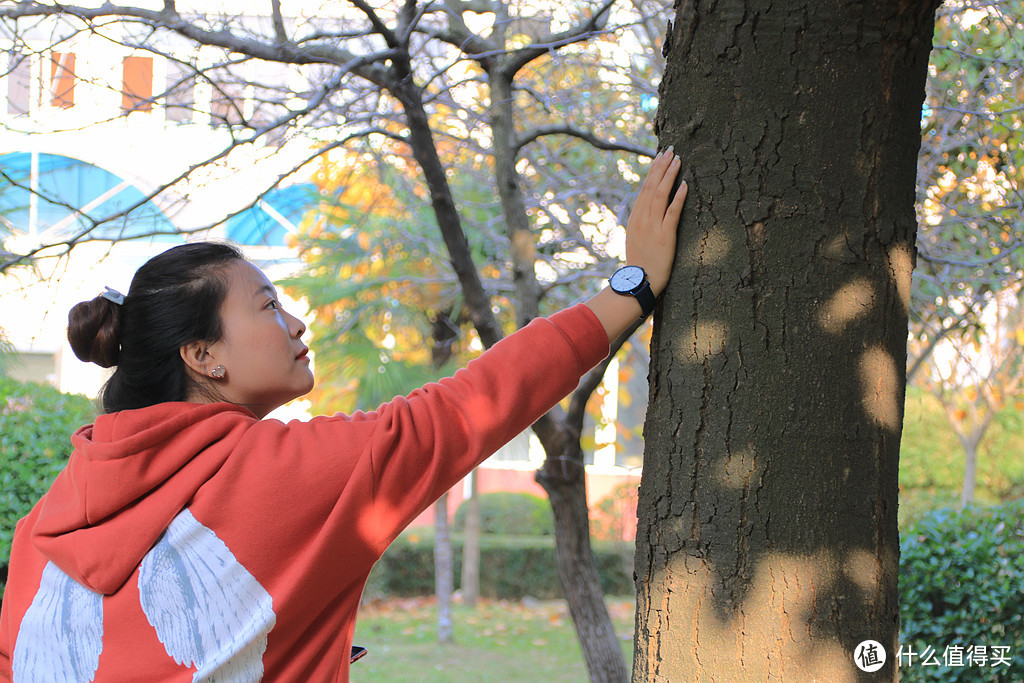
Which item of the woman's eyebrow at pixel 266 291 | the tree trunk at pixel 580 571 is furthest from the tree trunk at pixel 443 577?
the woman's eyebrow at pixel 266 291

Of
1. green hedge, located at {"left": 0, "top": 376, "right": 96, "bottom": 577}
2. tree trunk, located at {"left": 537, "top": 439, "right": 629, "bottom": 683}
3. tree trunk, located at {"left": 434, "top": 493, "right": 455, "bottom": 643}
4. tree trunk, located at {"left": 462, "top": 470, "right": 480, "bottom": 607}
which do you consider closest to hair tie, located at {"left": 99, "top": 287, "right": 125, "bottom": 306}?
tree trunk, located at {"left": 537, "top": 439, "right": 629, "bottom": 683}

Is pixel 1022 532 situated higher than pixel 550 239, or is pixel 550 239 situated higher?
pixel 550 239

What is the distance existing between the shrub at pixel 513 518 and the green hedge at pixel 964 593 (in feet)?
22.8

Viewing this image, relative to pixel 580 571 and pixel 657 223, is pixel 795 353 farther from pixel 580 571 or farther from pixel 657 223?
pixel 580 571

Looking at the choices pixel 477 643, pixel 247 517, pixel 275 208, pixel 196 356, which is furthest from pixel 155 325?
pixel 477 643

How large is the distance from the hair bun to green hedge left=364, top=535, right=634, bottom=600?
8.57 meters

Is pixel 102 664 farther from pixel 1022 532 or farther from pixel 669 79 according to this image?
→ pixel 1022 532

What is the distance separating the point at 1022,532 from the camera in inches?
162

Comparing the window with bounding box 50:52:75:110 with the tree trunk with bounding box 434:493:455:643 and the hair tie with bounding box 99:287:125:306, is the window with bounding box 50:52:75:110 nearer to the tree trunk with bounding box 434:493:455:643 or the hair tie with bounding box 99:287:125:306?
the hair tie with bounding box 99:287:125:306

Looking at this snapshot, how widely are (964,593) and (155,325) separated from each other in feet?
12.3

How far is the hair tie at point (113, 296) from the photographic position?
1.48 m

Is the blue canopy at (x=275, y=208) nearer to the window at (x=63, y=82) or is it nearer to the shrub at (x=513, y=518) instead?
the window at (x=63, y=82)

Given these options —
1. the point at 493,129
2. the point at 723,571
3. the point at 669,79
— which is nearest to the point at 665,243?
the point at 669,79

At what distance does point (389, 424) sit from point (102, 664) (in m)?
0.56
